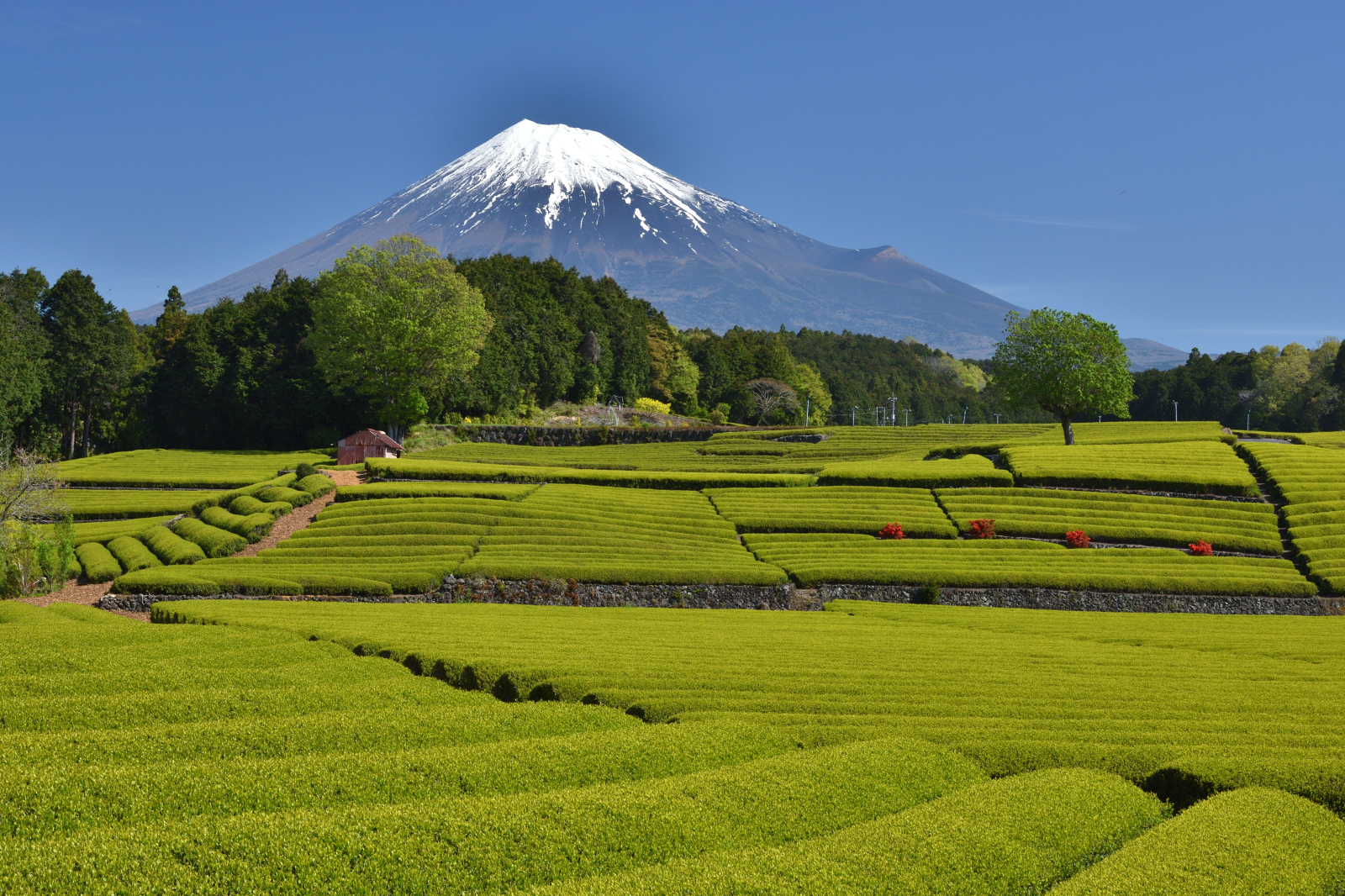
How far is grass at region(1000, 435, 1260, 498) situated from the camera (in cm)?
4431

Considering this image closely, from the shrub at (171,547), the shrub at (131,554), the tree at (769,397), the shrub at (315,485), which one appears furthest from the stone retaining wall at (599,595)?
the tree at (769,397)

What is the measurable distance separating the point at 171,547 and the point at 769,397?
87.8 meters

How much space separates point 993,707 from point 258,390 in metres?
71.1

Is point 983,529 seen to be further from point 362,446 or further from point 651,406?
point 651,406

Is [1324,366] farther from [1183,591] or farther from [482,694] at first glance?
[482,694]

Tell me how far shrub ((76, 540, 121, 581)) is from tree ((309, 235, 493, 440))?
32.0 m

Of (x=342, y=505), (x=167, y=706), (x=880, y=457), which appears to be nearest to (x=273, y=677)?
(x=167, y=706)

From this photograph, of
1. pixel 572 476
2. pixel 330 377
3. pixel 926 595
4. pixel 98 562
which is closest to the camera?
pixel 98 562

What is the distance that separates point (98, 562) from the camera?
3008 cm

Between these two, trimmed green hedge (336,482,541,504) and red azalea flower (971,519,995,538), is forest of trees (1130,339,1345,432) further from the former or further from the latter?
trimmed green hedge (336,482,541,504)

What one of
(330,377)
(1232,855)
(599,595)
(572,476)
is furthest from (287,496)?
(1232,855)

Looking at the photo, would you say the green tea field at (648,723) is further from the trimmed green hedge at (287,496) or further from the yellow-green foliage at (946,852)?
the trimmed green hedge at (287,496)

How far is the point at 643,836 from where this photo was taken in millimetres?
6977

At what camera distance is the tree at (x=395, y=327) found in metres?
63.7
